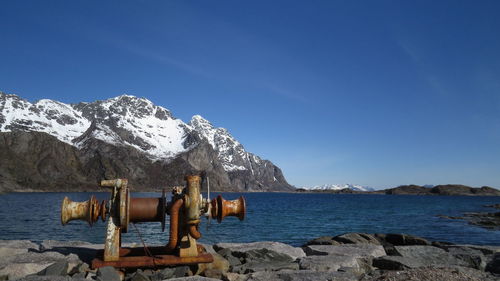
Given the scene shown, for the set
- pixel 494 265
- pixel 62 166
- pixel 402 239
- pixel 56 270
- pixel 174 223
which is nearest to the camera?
pixel 56 270

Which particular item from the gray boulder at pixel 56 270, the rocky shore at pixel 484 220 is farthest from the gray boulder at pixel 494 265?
the rocky shore at pixel 484 220

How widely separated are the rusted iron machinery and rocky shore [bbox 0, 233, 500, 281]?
22 cm

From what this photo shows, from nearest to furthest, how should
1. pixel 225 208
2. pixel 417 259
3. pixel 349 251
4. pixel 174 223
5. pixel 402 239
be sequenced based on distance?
1. pixel 174 223
2. pixel 225 208
3. pixel 417 259
4. pixel 349 251
5. pixel 402 239

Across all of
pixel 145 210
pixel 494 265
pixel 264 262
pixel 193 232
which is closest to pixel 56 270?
pixel 145 210

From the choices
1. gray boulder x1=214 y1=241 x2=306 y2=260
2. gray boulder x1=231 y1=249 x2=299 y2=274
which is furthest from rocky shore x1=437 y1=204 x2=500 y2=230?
gray boulder x1=231 y1=249 x2=299 y2=274

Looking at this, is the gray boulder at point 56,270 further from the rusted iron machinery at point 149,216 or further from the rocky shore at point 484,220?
the rocky shore at point 484,220

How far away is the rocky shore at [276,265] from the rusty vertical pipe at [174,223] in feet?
1.53

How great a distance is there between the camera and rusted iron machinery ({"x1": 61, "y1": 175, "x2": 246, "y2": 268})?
6.77 m

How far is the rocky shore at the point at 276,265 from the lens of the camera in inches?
Answer: 247

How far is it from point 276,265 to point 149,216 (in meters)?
2.85

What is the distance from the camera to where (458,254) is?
30.7 ft

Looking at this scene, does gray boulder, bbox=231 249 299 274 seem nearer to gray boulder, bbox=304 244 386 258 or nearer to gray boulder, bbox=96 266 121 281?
gray boulder, bbox=304 244 386 258

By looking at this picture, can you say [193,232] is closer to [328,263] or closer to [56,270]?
[56,270]

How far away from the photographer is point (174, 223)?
6848 millimetres
